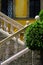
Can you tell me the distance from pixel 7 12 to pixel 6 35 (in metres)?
4.77

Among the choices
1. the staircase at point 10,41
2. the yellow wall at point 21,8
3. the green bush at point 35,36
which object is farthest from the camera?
the yellow wall at point 21,8

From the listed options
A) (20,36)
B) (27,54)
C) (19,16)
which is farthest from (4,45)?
(19,16)

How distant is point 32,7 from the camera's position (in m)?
19.9

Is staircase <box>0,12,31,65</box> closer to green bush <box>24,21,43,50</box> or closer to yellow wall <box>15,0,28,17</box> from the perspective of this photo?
green bush <box>24,21,43,50</box>

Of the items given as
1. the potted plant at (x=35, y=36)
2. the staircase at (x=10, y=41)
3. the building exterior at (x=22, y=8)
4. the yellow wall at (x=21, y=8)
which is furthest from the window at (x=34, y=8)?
the potted plant at (x=35, y=36)

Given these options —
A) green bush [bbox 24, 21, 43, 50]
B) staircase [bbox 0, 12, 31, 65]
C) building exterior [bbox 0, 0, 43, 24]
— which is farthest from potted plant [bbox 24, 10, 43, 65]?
building exterior [bbox 0, 0, 43, 24]

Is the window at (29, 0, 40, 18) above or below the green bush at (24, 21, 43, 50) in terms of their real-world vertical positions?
below

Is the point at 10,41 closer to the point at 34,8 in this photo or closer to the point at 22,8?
the point at 22,8

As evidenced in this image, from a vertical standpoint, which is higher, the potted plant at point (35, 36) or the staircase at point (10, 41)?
the potted plant at point (35, 36)

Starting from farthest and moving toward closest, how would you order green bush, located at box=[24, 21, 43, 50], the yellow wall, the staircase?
1. the yellow wall
2. the staircase
3. green bush, located at box=[24, 21, 43, 50]

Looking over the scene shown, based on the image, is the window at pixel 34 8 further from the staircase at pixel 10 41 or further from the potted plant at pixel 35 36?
the potted plant at pixel 35 36

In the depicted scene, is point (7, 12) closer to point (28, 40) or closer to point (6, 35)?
point (6, 35)

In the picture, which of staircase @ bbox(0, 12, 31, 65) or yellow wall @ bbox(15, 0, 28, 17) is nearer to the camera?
staircase @ bbox(0, 12, 31, 65)

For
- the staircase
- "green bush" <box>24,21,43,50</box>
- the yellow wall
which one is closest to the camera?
"green bush" <box>24,21,43,50</box>
